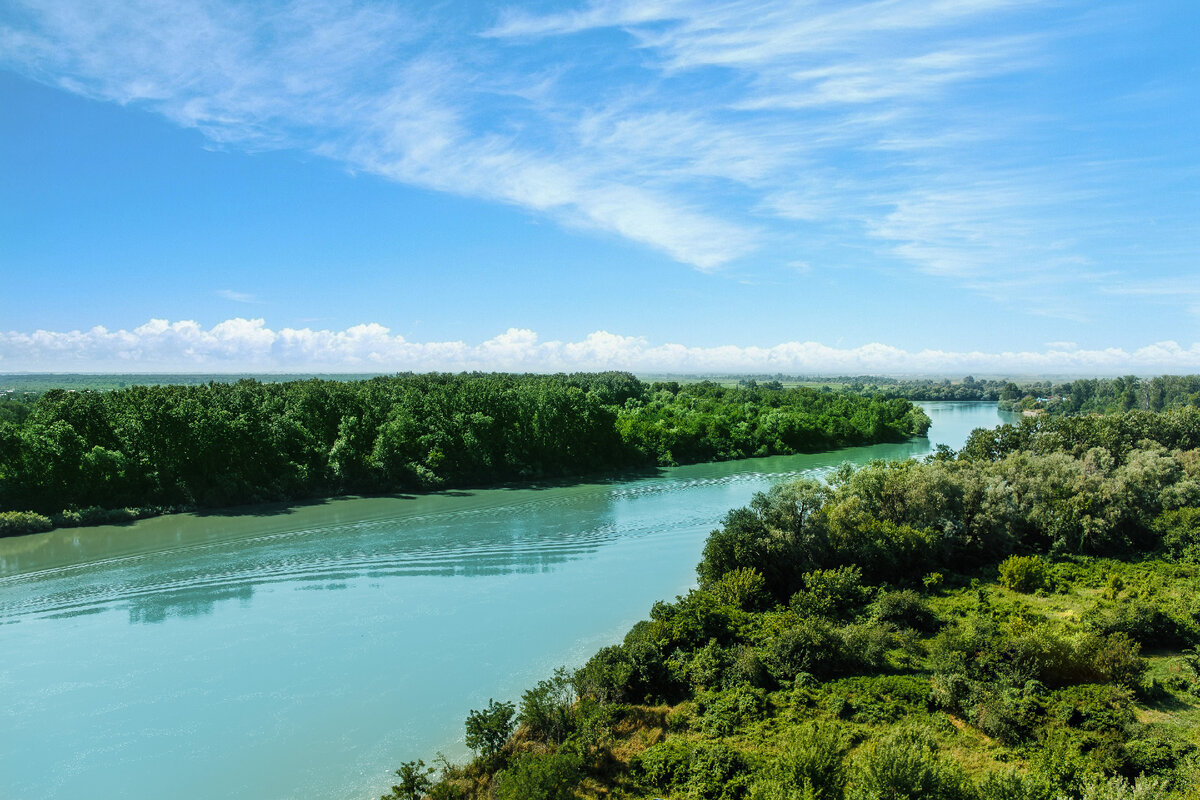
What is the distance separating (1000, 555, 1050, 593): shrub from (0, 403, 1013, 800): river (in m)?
13.3

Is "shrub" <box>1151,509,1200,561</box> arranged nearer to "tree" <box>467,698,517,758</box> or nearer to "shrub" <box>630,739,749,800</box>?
"shrub" <box>630,739,749,800</box>

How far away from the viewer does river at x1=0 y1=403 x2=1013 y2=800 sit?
15398 mm

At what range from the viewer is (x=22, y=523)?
3528cm

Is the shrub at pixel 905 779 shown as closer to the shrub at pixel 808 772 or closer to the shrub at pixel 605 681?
the shrub at pixel 808 772

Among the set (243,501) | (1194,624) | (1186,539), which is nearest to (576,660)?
(1194,624)

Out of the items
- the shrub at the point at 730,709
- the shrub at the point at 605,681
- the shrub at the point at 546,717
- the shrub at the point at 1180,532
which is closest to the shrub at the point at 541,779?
the shrub at the point at 546,717

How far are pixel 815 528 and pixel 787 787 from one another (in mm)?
15953

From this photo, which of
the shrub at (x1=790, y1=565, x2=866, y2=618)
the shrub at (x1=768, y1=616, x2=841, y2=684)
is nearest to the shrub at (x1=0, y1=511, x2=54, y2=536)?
the shrub at (x1=768, y1=616, x2=841, y2=684)

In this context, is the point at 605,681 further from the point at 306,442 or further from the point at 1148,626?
the point at 306,442

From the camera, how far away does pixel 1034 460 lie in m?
35.7

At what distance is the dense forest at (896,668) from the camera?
12.2 metres

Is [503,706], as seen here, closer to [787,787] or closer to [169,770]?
[787,787]

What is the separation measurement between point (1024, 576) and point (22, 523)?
50.2 meters

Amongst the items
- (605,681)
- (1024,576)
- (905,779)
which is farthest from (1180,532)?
(605,681)
